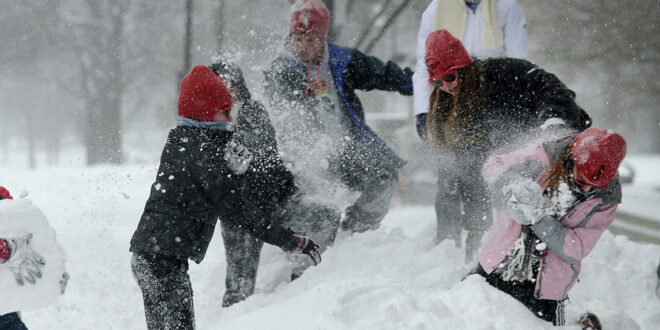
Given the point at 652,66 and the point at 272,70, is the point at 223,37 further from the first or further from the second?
the point at 652,66

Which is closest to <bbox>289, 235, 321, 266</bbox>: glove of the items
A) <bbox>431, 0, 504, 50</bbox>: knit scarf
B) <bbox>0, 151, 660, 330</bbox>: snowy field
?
<bbox>0, 151, 660, 330</bbox>: snowy field

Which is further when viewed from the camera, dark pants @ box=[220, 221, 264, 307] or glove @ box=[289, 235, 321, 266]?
dark pants @ box=[220, 221, 264, 307]

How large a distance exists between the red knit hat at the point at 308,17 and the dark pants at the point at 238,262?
54.8 inches

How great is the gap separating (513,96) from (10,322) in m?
2.89

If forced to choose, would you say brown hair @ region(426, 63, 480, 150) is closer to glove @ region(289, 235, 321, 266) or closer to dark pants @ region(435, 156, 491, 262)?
dark pants @ region(435, 156, 491, 262)

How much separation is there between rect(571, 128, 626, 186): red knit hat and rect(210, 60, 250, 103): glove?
76.2 inches

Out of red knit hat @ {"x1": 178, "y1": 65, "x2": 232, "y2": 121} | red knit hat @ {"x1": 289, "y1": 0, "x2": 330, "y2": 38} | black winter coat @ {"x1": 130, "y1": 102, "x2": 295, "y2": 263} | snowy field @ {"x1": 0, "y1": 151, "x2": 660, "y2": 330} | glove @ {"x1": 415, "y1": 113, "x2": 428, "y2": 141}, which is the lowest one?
snowy field @ {"x1": 0, "y1": 151, "x2": 660, "y2": 330}

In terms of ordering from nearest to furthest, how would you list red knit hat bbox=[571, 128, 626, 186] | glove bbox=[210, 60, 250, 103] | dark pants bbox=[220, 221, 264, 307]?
1. red knit hat bbox=[571, 128, 626, 186]
2. glove bbox=[210, 60, 250, 103]
3. dark pants bbox=[220, 221, 264, 307]

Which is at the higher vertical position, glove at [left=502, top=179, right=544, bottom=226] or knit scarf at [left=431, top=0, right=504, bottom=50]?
knit scarf at [left=431, top=0, right=504, bottom=50]

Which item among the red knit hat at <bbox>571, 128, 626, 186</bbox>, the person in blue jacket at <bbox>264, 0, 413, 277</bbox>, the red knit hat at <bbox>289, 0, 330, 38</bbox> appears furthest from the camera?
the person in blue jacket at <bbox>264, 0, 413, 277</bbox>

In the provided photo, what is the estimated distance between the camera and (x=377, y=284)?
2770mm

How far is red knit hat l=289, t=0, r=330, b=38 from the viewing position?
130 inches

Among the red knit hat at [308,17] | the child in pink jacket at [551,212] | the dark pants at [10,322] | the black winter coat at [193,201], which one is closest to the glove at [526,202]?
the child in pink jacket at [551,212]

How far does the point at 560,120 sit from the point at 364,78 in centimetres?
142
